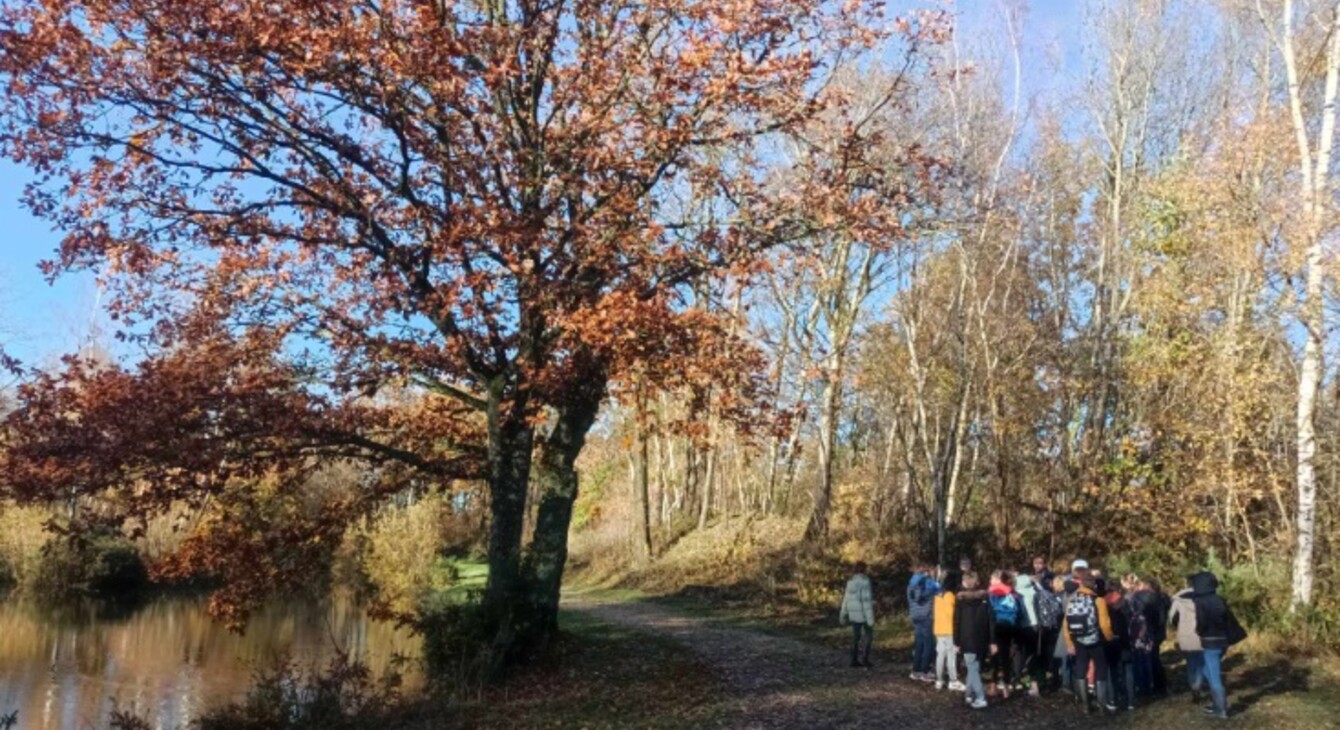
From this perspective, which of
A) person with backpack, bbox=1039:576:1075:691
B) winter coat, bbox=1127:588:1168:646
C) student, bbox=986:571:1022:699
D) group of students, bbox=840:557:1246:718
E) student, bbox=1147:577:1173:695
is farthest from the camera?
student, bbox=986:571:1022:699

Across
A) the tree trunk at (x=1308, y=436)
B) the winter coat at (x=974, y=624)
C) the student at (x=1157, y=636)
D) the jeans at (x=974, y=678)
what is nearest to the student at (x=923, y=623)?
the winter coat at (x=974, y=624)

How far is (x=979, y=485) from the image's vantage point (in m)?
30.9

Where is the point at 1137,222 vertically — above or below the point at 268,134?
above

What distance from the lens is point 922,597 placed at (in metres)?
14.2

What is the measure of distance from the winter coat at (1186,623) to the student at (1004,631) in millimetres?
1833

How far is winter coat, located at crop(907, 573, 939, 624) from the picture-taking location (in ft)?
45.9

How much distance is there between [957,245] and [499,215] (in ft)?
49.5

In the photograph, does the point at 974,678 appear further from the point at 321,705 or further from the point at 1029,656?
the point at 321,705

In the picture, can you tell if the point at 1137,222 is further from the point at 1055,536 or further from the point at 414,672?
the point at 414,672

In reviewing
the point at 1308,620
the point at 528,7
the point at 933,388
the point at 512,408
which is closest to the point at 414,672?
the point at 512,408

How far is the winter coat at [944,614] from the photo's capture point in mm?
12742

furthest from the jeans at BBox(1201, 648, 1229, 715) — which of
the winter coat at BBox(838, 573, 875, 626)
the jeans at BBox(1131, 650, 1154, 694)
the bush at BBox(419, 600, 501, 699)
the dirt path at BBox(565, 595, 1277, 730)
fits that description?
the bush at BBox(419, 600, 501, 699)

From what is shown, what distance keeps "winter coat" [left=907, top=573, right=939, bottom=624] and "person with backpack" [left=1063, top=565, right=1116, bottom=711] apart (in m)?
2.20

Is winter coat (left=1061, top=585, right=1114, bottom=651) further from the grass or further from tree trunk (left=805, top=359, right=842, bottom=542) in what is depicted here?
tree trunk (left=805, top=359, right=842, bottom=542)
